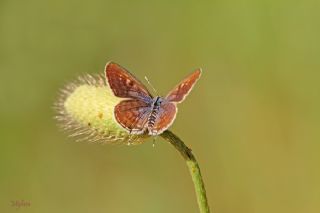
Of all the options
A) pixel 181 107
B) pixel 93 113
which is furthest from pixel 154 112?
pixel 181 107

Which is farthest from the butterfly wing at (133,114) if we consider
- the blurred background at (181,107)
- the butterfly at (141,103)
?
the blurred background at (181,107)

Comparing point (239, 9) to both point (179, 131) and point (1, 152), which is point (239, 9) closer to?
point (179, 131)

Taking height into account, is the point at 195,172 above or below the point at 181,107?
below

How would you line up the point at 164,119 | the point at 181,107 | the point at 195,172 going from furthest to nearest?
1. the point at 181,107
2. the point at 164,119
3. the point at 195,172

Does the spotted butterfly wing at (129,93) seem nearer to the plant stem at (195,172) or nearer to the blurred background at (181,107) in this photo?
the plant stem at (195,172)

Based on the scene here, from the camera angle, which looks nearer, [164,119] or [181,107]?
[164,119]

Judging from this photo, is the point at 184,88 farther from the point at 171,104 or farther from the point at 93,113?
the point at 93,113
